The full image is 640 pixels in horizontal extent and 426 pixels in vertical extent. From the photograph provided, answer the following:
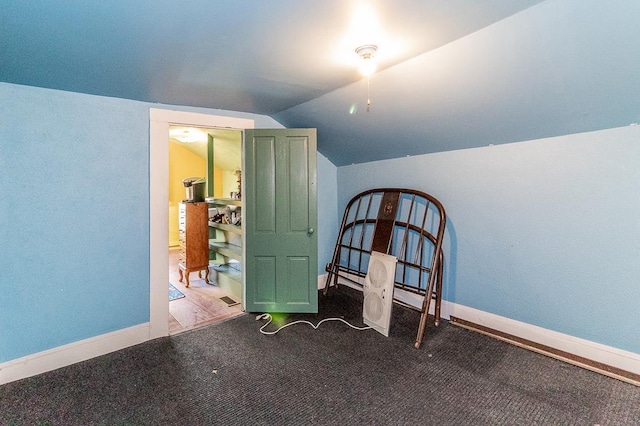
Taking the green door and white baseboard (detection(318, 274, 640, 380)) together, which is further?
the green door

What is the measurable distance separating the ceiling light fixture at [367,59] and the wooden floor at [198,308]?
2.65m

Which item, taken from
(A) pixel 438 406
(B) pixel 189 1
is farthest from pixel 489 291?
(B) pixel 189 1

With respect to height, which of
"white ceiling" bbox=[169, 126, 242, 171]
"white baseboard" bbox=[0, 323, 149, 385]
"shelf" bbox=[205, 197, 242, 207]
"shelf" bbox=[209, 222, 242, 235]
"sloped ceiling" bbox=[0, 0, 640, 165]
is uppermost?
"white ceiling" bbox=[169, 126, 242, 171]

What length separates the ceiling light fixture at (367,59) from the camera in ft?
5.85

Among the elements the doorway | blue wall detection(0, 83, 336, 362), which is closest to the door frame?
blue wall detection(0, 83, 336, 362)

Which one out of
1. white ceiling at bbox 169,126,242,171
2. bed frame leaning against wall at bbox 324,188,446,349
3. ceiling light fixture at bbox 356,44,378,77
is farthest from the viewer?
white ceiling at bbox 169,126,242,171

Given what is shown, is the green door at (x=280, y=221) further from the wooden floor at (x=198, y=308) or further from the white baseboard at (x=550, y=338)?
the white baseboard at (x=550, y=338)

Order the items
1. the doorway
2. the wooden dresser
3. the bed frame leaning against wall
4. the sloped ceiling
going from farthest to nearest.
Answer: the wooden dresser, the doorway, the bed frame leaning against wall, the sloped ceiling

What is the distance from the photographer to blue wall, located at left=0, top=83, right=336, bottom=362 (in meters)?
2.20

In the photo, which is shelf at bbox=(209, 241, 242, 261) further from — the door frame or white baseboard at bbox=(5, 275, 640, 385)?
white baseboard at bbox=(5, 275, 640, 385)

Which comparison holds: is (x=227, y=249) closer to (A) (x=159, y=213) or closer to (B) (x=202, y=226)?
(B) (x=202, y=226)

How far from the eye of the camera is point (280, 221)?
3250mm

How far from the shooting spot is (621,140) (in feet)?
6.94

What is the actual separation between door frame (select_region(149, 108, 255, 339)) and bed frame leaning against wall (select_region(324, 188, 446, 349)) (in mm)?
1814
